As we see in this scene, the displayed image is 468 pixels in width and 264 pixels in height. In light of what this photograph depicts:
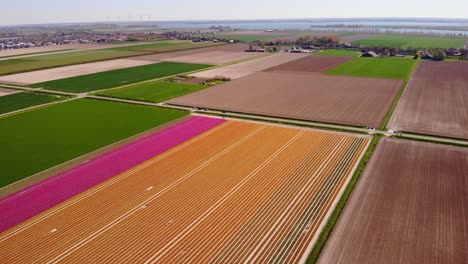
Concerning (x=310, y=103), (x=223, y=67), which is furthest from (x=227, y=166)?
(x=223, y=67)

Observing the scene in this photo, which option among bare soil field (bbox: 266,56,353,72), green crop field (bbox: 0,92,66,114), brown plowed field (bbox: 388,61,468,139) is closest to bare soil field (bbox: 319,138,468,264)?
brown plowed field (bbox: 388,61,468,139)

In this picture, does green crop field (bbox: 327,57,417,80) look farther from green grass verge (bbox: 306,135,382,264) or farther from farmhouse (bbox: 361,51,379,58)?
green grass verge (bbox: 306,135,382,264)

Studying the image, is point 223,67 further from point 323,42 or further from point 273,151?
point 323,42

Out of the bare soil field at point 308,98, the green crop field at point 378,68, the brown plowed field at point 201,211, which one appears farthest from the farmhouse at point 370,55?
the brown plowed field at point 201,211

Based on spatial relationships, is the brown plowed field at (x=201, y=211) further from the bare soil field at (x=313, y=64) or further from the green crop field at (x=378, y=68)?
the bare soil field at (x=313, y=64)

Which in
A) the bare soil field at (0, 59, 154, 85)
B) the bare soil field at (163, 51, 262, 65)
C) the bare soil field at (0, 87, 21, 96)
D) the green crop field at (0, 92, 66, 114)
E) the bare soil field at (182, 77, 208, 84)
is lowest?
the green crop field at (0, 92, 66, 114)
